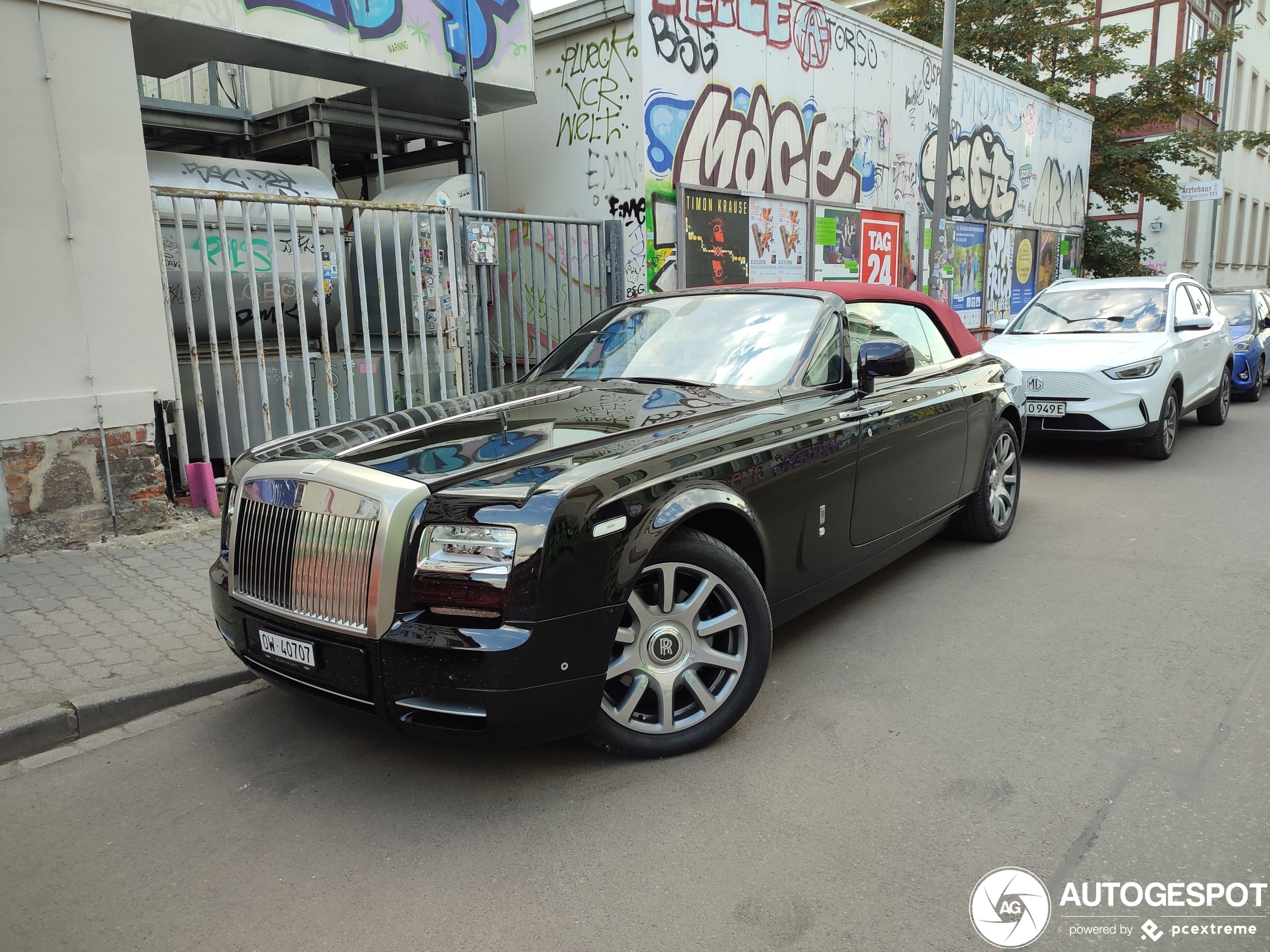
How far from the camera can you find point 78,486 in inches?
221

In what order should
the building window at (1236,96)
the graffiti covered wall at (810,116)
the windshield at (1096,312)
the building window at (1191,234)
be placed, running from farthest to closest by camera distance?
the building window at (1236,96)
the building window at (1191,234)
the graffiti covered wall at (810,116)
the windshield at (1096,312)

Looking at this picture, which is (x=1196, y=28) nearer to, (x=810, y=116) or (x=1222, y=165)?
(x=1222, y=165)

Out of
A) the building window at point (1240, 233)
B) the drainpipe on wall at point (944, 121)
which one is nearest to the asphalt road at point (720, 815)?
the drainpipe on wall at point (944, 121)

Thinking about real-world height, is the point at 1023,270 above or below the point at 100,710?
above

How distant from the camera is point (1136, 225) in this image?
29609mm

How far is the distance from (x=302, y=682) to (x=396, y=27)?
6326mm

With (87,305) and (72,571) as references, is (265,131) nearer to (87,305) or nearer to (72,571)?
(87,305)

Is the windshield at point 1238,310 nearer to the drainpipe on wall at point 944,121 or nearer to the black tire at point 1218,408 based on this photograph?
the black tire at point 1218,408

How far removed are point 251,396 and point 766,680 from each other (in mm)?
4797

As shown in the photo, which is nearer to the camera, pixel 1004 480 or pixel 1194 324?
pixel 1004 480

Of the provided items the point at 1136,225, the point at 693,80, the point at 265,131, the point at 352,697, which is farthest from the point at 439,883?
the point at 1136,225

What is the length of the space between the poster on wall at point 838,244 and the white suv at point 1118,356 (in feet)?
9.11

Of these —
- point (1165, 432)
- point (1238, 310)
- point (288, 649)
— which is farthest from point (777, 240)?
point (288, 649)

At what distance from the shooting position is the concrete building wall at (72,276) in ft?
17.4
